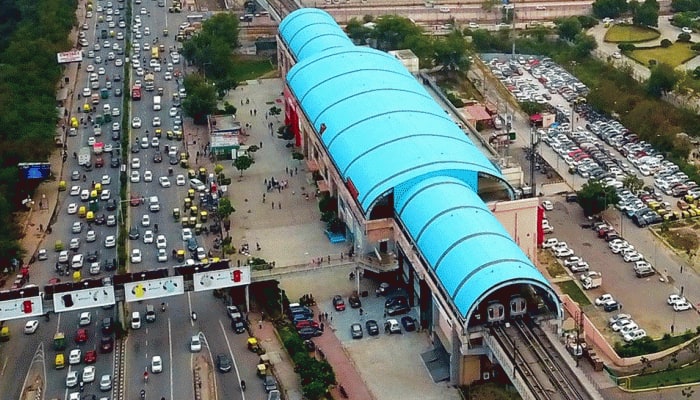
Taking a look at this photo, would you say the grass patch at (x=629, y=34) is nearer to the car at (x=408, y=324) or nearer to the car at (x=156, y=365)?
the car at (x=408, y=324)

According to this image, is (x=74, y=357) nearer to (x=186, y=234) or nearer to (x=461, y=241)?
(x=186, y=234)

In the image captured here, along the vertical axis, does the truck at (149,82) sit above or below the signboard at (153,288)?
below

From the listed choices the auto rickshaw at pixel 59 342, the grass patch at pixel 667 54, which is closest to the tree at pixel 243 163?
the auto rickshaw at pixel 59 342

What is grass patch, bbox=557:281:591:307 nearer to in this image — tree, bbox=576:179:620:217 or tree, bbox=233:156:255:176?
tree, bbox=576:179:620:217

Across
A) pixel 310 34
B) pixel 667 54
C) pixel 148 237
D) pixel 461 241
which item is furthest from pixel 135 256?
pixel 667 54

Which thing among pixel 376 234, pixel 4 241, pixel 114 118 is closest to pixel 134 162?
pixel 114 118

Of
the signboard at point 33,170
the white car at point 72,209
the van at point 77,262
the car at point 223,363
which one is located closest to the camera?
→ the car at point 223,363

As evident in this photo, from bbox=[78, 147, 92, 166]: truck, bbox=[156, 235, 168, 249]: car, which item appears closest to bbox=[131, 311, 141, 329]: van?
bbox=[156, 235, 168, 249]: car
